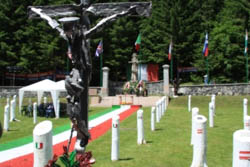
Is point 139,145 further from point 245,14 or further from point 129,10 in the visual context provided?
point 245,14

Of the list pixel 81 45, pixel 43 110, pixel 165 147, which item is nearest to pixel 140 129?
pixel 165 147

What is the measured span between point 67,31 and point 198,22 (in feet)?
156

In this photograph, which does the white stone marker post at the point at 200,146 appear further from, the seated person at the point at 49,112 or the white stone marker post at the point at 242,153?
the seated person at the point at 49,112

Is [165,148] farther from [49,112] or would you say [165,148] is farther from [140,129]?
[49,112]

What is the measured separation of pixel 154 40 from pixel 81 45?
4570 cm

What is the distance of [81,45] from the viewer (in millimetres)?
8258

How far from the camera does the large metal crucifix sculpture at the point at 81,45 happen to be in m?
7.82

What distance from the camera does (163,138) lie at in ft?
40.4

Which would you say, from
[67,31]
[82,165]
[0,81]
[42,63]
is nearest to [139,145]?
[67,31]

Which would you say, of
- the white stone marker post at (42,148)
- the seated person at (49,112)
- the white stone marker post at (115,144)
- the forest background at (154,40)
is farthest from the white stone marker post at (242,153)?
the forest background at (154,40)

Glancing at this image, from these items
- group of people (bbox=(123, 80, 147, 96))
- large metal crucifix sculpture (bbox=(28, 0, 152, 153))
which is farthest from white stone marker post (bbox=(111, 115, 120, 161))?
group of people (bbox=(123, 80, 147, 96))

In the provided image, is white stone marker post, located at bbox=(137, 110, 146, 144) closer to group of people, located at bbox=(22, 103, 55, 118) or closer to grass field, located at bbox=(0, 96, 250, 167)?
grass field, located at bbox=(0, 96, 250, 167)

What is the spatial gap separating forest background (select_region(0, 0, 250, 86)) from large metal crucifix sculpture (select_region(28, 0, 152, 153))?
1491 inches

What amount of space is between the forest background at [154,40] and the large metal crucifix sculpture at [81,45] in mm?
37867
